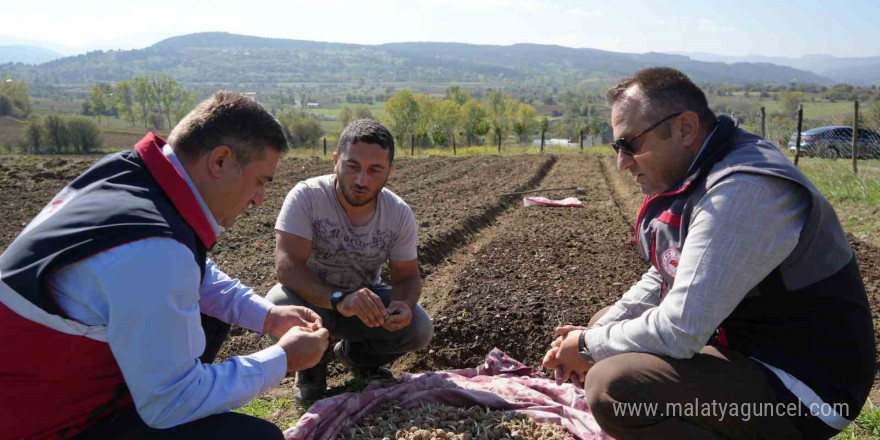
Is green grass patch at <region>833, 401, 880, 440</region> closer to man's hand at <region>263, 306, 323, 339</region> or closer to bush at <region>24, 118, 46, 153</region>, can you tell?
man's hand at <region>263, 306, 323, 339</region>

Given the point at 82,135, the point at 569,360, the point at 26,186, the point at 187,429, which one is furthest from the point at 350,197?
the point at 82,135

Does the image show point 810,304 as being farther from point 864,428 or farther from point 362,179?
point 362,179

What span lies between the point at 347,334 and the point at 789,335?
239cm

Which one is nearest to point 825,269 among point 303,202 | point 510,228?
point 303,202

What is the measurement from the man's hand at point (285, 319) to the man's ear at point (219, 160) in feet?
2.98

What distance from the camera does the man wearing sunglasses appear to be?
7.29 ft

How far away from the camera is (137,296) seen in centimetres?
175

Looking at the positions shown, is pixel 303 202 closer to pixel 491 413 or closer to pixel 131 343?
pixel 491 413

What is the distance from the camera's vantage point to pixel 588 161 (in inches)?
836

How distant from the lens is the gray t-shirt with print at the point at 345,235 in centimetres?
373

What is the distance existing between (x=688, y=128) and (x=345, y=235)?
6.65ft

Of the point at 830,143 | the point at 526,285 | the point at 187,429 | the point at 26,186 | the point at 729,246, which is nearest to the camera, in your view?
the point at 187,429

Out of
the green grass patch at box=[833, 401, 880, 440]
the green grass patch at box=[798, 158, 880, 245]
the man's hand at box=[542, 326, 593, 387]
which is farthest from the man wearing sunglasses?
the green grass patch at box=[798, 158, 880, 245]

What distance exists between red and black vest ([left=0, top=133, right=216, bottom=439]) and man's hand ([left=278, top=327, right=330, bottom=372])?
0.47 m
